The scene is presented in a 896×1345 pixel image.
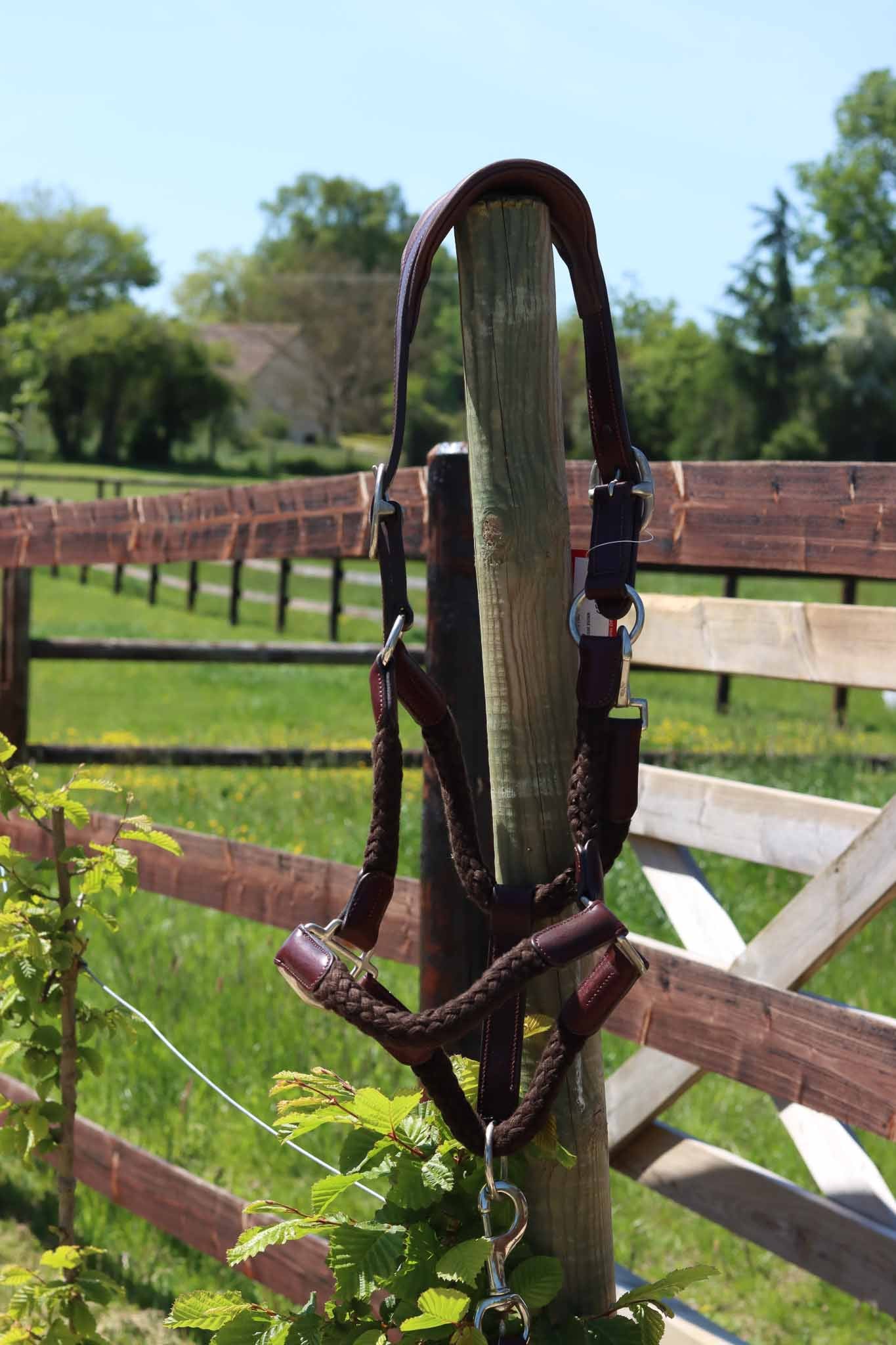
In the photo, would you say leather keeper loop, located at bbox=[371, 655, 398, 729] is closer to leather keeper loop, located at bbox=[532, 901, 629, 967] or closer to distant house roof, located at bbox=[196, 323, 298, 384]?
leather keeper loop, located at bbox=[532, 901, 629, 967]

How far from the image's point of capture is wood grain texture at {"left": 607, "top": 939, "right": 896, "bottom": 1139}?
6.18ft

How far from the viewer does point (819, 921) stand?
6.97ft

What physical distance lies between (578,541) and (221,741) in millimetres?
9005

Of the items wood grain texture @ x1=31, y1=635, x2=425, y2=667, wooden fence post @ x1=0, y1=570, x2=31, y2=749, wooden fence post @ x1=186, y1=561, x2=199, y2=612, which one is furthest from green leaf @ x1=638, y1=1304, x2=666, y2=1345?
wooden fence post @ x1=186, y1=561, x2=199, y2=612

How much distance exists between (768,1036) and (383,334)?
80550mm

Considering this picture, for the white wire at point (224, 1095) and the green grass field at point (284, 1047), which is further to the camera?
the green grass field at point (284, 1047)

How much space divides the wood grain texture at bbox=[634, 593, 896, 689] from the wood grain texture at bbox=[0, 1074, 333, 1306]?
1.31m

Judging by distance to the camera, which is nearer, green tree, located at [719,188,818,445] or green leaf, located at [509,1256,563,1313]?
green leaf, located at [509,1256,563,1313]

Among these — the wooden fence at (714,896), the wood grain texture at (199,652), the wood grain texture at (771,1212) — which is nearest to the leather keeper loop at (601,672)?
the wooden fence at (714,896)

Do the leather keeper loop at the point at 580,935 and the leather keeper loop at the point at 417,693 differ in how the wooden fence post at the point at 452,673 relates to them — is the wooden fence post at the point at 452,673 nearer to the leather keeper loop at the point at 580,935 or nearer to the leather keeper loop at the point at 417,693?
the leather keeper loop at the point at 417,693

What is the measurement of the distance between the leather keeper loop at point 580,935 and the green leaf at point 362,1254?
1.15 feet

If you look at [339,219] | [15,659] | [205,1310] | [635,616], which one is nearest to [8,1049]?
[205,1310]

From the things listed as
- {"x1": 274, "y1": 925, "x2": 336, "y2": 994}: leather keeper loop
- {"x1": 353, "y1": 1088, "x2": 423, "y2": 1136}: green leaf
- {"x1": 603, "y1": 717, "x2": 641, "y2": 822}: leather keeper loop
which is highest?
{"x1": 603, "y1": 717, "x2": 641, "y2": 822}: leather keeper loop

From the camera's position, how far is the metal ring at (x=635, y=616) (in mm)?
1257
